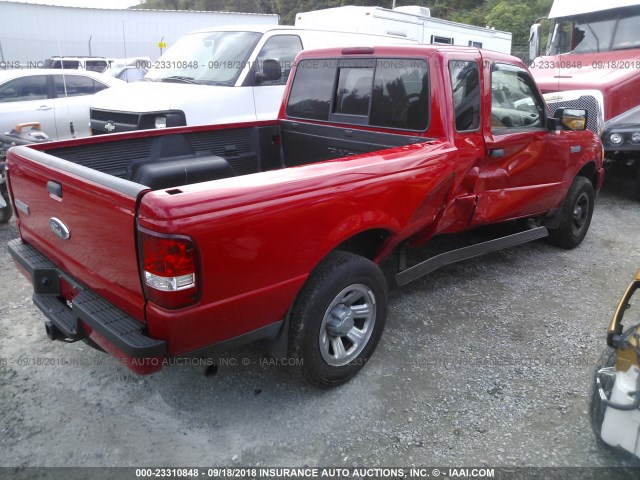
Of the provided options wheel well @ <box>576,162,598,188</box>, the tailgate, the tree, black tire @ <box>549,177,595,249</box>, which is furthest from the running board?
the tree

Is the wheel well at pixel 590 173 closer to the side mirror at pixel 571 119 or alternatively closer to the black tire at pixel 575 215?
the black tire at pixel 575 215

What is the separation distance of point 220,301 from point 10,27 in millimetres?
26631

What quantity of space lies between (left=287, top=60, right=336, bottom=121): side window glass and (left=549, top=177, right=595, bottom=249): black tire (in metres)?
2.61

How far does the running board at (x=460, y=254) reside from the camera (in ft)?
11.9

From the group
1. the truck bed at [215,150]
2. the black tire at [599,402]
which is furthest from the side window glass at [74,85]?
the black tire at [599,402]

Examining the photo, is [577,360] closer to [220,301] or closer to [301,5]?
[220,301]

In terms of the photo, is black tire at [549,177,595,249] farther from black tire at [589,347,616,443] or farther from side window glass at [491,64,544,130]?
black tire at [589,347,616,443]

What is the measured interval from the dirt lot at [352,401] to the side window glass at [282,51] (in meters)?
4.09

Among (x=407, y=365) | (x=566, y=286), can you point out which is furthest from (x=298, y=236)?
(x=566, y=286)

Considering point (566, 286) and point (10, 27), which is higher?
point (10, 27)

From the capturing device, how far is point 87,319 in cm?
246

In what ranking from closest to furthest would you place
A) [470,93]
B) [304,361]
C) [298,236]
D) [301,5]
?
[298,236] < [304,361] < [470,93] < [301,5]

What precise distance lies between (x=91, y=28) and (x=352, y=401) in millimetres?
28171

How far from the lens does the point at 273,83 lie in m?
6.84
